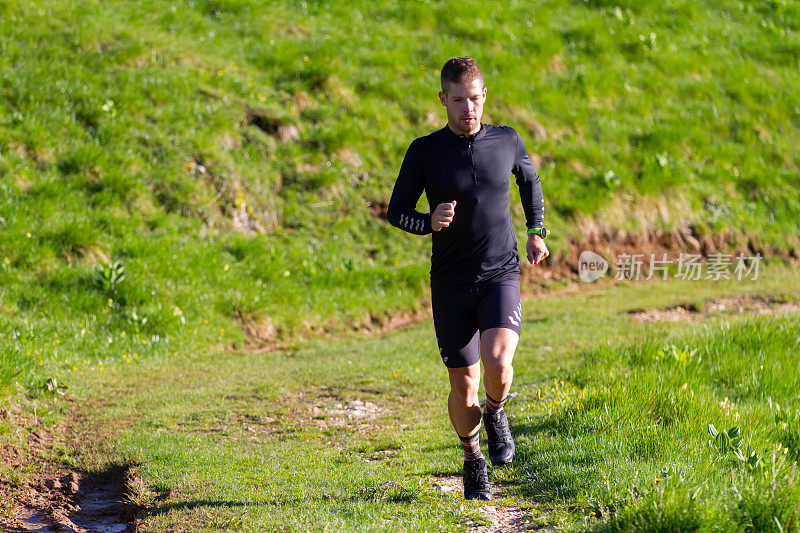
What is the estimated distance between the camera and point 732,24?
24.8m

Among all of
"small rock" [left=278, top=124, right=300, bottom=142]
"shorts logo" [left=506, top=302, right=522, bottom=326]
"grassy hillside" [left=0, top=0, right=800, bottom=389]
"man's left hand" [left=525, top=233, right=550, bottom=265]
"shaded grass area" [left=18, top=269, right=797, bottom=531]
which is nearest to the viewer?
"shaded grass area" [left=18, top=269, right=797, bottom=531]

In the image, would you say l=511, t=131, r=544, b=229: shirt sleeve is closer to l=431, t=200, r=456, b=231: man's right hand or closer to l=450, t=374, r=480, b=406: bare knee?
l=431, t=200, r=456, b=231: man's right hand

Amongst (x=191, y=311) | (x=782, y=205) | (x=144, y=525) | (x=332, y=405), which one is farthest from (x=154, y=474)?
(x=782, y=205)

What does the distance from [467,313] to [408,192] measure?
36.4 inches

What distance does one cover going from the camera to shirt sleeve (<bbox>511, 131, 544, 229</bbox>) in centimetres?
573

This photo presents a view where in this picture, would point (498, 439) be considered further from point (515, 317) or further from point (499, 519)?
point (515, 317)

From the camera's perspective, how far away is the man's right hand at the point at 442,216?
200 inches

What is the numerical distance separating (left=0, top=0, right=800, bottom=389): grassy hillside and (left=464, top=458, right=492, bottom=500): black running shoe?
5.17 metres

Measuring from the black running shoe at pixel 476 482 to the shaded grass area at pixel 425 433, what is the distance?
9 centimetres

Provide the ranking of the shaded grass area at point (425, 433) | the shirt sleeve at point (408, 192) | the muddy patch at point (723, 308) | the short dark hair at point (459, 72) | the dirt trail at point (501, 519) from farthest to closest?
the muddy patch at point (723, 308)
the shirt sleeve at point (408, 192)
the short dark hair at point (459, 72)
the shaded grass area at point (425, 433)
the dirt trail at point (501, 519)

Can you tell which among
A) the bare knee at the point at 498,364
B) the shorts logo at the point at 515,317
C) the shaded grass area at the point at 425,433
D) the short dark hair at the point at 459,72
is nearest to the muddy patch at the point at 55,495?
the shaded grass area at the point at 425,433

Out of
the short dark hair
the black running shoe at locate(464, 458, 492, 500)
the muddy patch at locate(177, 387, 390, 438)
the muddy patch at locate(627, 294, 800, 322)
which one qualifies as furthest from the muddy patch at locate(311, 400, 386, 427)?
the muddy patch at locate(627, 294, 800, 322)

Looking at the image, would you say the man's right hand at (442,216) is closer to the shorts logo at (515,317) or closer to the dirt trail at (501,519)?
the shorts logo at (515,317)

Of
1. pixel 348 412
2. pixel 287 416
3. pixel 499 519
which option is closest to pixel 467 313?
pixel 499 519
